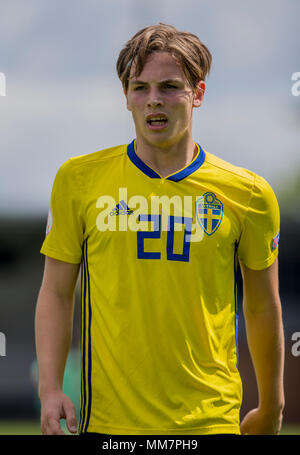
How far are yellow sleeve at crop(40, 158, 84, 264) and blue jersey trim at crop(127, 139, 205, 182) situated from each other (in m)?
0.24

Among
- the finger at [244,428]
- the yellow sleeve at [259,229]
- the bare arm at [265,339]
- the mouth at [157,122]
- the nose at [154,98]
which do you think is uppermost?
the nose at [154,98]

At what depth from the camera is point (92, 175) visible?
2.79m

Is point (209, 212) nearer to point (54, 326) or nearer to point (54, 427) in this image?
point (54, 326)

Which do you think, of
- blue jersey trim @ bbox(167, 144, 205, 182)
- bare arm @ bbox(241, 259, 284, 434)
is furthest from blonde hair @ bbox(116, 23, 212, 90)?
bare arm @ bbox(241, 259, 284, 434)

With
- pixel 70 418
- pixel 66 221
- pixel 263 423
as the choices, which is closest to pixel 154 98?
pixel 66 221

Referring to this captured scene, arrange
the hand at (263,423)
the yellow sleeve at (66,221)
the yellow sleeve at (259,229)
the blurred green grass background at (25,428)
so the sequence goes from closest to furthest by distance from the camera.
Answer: the yellow sleeve at (66,221) → the yellow sleeve at (259,229) → the hand at (263,423) → the blurred green grass background at (25,428)

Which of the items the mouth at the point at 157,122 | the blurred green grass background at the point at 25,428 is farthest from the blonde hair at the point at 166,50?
the blurred green grass background at the point at 25,428

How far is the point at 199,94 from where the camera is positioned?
9.45 ft

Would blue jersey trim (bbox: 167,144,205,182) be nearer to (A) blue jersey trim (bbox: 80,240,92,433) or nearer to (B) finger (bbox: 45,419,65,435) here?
(A) blue jersey trim (bbox: 80,240,92,433)

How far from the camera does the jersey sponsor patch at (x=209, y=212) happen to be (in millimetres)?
2764

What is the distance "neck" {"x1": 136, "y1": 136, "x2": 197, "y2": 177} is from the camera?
9.27 feet

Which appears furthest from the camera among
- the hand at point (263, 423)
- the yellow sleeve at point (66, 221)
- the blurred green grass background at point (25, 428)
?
the blurred green grass background at point (25, 428)

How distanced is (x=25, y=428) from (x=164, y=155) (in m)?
7.05

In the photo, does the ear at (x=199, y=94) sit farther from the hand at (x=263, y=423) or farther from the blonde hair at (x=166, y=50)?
the hand at (x=263, y=423)
